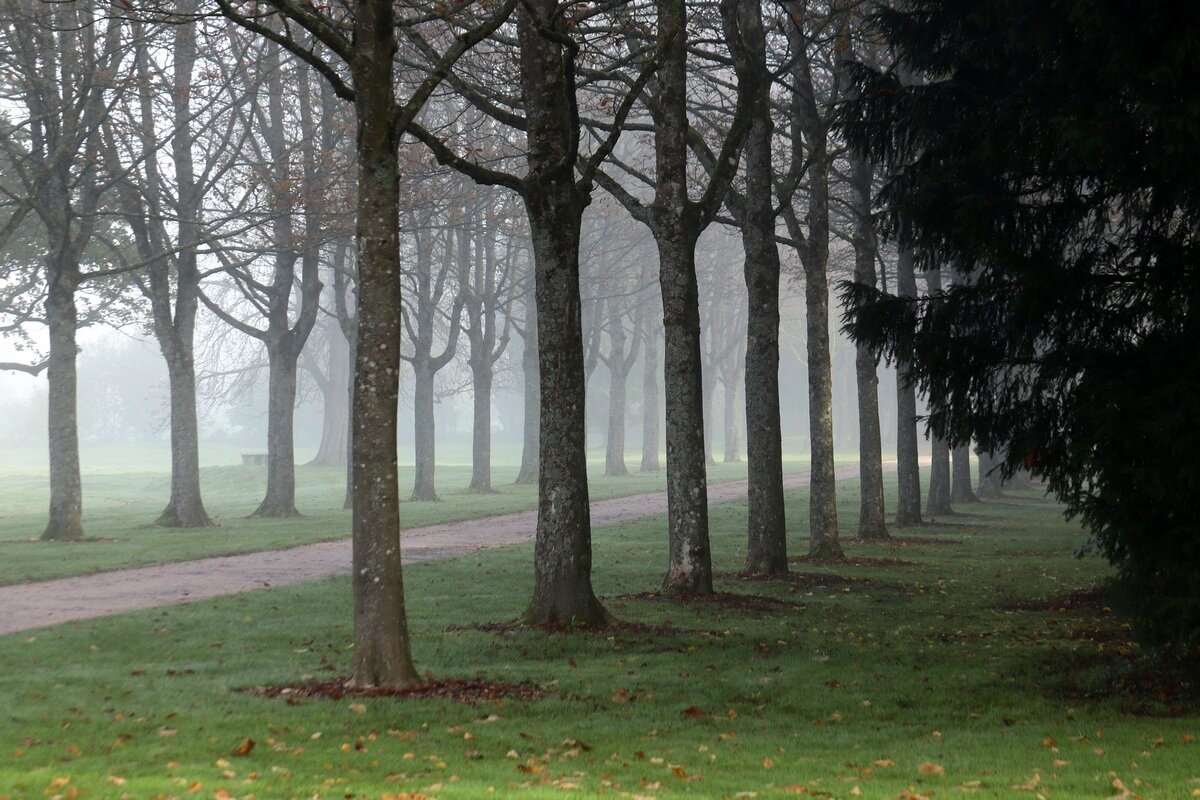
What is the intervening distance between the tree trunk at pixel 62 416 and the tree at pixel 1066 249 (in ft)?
58.6

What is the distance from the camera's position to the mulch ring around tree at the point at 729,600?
1394 cm

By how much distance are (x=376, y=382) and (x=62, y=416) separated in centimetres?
1801

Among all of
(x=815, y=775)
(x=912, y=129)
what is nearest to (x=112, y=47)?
(x=912, y=129)

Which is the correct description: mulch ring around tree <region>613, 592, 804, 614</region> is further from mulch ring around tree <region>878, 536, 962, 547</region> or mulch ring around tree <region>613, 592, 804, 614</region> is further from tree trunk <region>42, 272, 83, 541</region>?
tree trunk <region>42, 272, 83, 541</region>

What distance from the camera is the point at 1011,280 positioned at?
10586 mm

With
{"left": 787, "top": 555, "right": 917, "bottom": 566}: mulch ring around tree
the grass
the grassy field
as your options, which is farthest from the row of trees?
the grassy field

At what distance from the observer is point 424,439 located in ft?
126

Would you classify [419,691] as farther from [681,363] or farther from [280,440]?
[280,440]

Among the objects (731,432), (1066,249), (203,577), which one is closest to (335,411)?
(731,432)

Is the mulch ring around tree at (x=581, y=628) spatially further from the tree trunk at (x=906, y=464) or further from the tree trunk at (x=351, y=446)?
the tree trunk at (x=906, y=464)

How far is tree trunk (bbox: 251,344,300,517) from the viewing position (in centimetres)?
3069

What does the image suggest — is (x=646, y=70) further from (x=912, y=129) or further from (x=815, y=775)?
(x=815, y=775)

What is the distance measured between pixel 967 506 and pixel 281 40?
92.8 ft

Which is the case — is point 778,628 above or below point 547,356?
below
